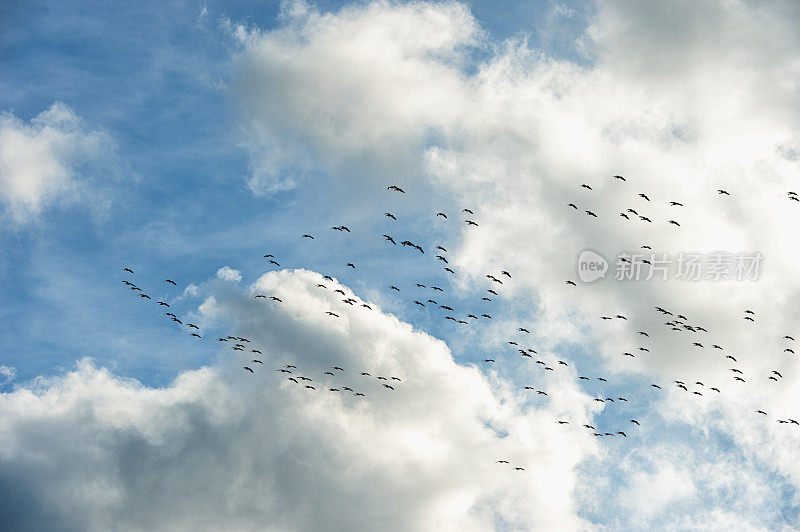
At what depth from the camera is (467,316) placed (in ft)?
656

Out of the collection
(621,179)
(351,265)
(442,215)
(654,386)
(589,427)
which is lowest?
(589,427)

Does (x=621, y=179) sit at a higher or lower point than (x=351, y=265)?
higher

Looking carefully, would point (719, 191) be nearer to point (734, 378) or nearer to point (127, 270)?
point (734, 378)

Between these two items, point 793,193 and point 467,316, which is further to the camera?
point 467,316

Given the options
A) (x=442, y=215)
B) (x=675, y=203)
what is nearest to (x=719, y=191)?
(x=675, y=203)

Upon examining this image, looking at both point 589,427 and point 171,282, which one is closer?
point 171,282

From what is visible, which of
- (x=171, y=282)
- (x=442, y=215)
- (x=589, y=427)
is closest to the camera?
(x=442, y=215)

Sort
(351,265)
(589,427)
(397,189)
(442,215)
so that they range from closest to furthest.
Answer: (397,189)
(442,215)
(351,265)
(589,427)

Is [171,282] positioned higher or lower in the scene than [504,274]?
lower

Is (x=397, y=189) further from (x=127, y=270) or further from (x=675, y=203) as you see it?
(x=127, y=270)

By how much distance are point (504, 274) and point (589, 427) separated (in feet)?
152

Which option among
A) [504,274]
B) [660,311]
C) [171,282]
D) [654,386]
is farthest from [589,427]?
[171,282]

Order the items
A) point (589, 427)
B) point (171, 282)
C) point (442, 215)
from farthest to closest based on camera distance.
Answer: point (589, 427) < point (171, 282) < point (442, 215)

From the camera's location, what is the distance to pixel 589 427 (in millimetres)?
199500
